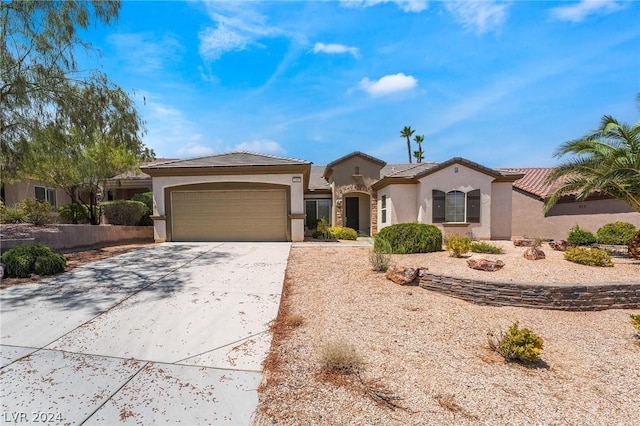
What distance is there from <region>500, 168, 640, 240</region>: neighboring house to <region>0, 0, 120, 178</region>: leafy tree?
709 inches

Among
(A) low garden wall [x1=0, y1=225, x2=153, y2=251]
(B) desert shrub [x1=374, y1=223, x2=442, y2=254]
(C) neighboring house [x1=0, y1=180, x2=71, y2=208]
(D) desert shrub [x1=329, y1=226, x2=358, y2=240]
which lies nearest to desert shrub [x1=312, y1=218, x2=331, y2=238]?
(D) desert shrub [x1=329, y1=226, x2=358, y2=240]

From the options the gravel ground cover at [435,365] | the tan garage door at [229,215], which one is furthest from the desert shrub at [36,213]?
the gravel ground cover at [435,365]

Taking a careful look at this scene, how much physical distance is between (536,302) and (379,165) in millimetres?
13545

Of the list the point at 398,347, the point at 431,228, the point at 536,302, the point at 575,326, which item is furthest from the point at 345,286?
the point at 431,228

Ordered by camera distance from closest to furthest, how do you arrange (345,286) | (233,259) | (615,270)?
(345,286) → (615,270) → (233,259)

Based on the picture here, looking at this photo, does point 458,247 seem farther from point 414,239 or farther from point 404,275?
point 404,275

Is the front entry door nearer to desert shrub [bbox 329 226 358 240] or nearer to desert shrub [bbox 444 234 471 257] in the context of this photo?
desert shrub [bbox 329 226 358 240]

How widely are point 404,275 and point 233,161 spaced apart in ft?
32.5

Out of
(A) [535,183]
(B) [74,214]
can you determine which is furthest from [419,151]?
(B) [74,214]

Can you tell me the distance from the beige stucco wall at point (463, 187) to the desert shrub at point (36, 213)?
15041 mm

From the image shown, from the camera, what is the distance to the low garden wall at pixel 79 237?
9.62 meters

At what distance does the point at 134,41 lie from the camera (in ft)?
29.2

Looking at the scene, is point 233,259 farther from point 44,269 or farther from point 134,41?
point 134,41

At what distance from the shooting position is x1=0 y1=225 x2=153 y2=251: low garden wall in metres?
9.62
